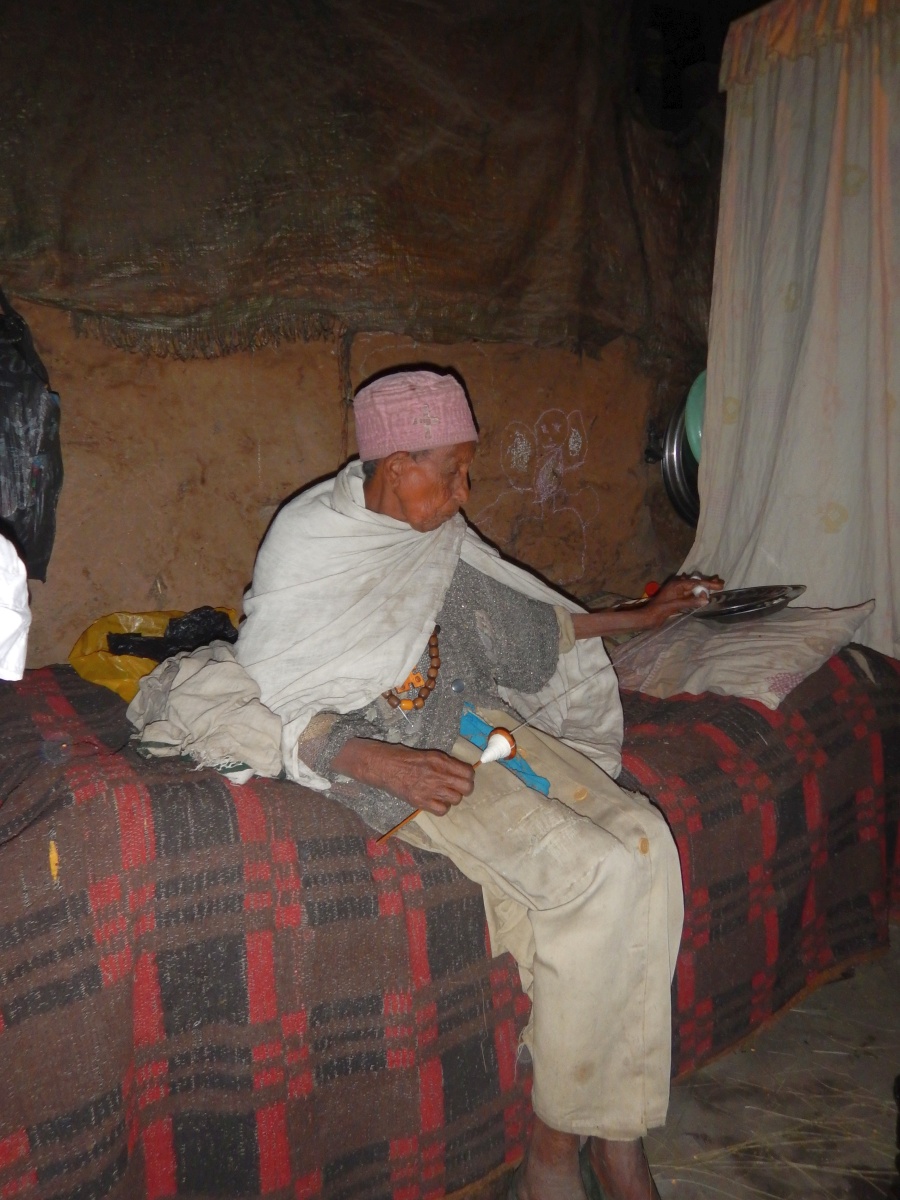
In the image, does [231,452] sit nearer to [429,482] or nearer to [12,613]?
[429,482]

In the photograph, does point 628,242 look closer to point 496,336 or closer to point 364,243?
point 496,336

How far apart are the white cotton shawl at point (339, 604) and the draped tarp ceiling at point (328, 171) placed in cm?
111

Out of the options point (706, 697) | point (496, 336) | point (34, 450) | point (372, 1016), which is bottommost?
point (372, 1016)

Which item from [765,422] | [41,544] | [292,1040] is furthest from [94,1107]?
[765,422]

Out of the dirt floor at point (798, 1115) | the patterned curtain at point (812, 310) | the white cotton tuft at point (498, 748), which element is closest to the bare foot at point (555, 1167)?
the dirt floor at point (798, 1115)

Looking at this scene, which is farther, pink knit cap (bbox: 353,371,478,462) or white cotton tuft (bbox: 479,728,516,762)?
pink knit cap (bbox: 353,371,478,462)

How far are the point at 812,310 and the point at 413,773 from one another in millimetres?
2398

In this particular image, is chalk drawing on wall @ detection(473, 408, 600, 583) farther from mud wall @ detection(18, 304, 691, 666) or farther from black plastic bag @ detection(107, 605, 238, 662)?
black plastic bag @ detection(107, 605, 238, 662)

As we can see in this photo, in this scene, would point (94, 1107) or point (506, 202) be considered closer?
point (94, 1107)

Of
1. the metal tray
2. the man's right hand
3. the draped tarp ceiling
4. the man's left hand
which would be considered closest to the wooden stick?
the man's right hand

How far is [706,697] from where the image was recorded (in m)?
2.48

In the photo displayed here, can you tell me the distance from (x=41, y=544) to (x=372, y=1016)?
179 centimetres

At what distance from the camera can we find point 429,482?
6.07 feet

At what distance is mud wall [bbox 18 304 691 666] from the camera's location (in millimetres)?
2691
